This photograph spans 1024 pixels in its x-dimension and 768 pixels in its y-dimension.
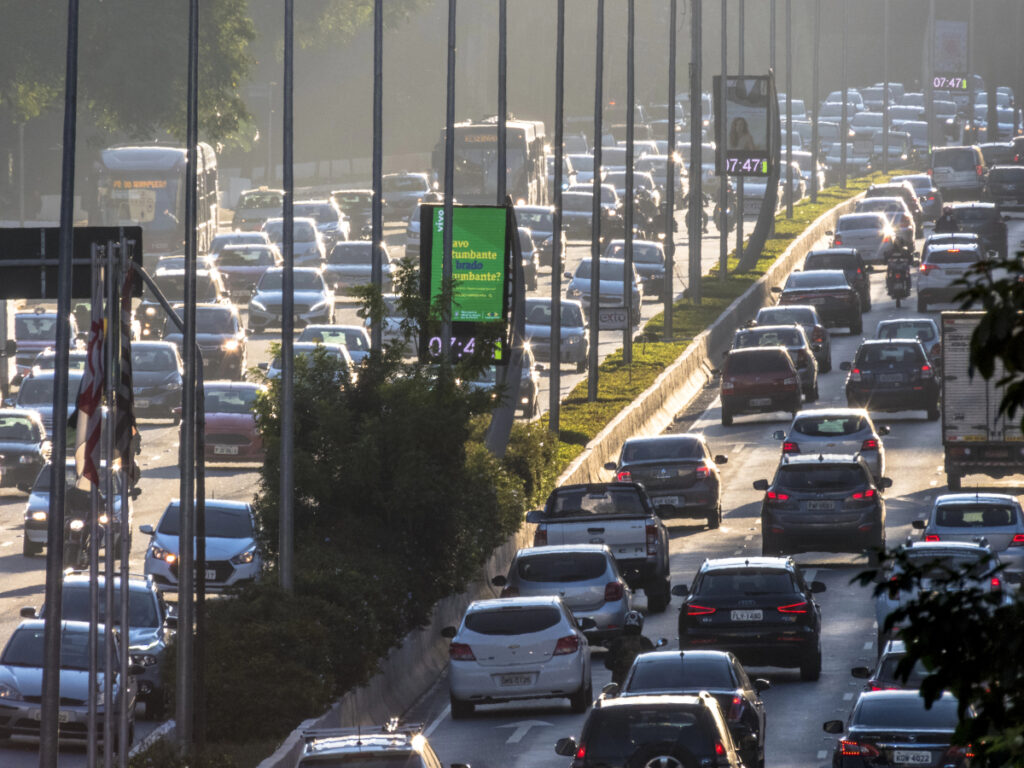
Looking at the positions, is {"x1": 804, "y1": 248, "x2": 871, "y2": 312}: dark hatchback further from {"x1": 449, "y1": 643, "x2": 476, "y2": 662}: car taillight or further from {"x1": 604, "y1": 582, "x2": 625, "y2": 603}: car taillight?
{"x1": 449, "y1": 643, "x2": 476, "y2": 662}: car taillight

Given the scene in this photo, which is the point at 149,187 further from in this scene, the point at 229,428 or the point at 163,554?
the point at 163,554

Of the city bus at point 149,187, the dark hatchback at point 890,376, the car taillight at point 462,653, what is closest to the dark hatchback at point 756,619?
the car taillight at point 462,653

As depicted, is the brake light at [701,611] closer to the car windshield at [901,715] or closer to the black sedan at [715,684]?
the black sedan at [715,684]

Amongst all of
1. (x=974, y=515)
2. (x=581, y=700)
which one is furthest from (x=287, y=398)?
(x=974, y=515)

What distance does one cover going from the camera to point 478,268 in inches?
1508

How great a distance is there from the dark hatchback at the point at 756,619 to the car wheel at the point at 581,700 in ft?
3.77

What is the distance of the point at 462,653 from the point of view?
79.2 ft

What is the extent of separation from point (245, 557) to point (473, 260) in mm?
8672

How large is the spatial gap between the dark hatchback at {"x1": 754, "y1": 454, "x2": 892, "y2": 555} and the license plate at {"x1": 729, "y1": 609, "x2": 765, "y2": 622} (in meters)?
7.13

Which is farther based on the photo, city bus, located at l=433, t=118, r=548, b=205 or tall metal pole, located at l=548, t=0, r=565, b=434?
city bus, located at l=433, t=118, r=548, b=205

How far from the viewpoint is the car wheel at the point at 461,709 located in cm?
2433

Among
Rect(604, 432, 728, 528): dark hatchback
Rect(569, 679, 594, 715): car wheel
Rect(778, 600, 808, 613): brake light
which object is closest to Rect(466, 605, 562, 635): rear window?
Rect(569, 679, 594, 715): car wheel

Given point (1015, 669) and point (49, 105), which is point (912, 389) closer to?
point (1015, 669)

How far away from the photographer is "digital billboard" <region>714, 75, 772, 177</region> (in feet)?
237
